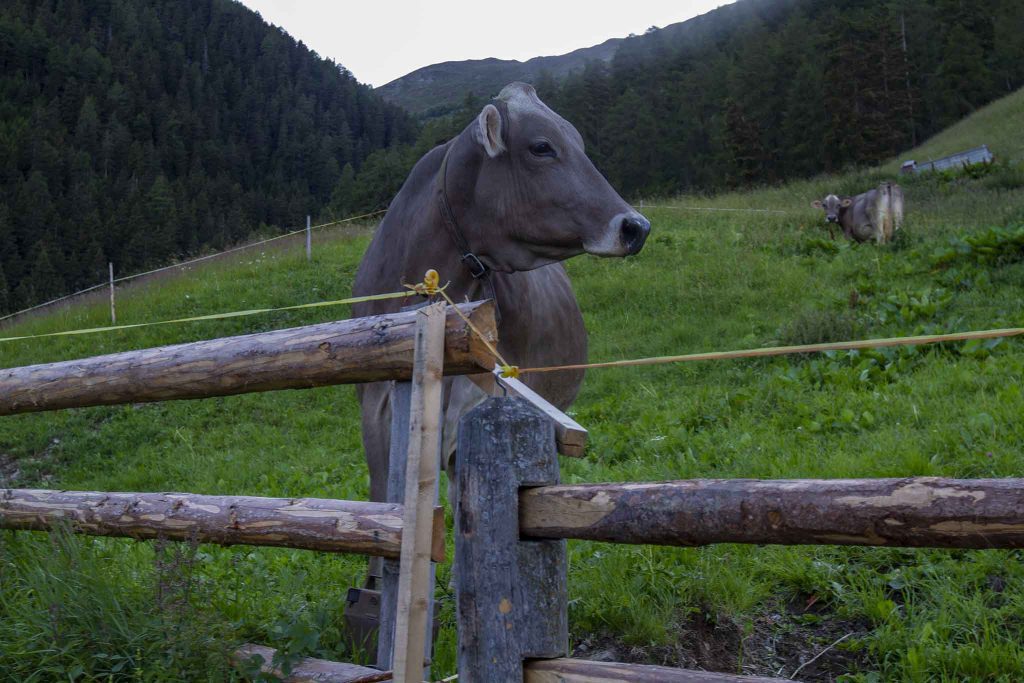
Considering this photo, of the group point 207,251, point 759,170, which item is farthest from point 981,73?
point 207,251

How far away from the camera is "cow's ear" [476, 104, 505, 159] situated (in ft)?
13.7

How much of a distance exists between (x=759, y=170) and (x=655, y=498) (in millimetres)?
52214

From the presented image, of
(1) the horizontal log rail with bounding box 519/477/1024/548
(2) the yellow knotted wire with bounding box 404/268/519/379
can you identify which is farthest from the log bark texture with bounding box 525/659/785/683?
(2) the yellow knotted wire with bounding box 404/268/519/379

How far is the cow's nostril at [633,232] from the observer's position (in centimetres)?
398

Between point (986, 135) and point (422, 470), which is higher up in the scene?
point (986, 135)

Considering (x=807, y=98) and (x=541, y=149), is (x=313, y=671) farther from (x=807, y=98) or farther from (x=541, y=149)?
(x=807, y=98)

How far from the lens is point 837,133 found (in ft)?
157

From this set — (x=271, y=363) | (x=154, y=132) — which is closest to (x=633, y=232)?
(x=271, y=363)

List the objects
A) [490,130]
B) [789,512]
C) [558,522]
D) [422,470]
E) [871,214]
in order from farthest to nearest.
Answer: [871,214]
[490,130]
[422,470]
[558,522]
[789,512]

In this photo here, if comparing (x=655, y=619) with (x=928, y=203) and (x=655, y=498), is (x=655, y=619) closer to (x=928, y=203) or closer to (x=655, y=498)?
(x=655, y=498)

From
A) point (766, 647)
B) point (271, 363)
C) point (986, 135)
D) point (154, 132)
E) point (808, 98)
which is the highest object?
point (154, 132)

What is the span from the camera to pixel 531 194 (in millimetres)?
4254

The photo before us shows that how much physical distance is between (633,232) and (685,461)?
2.28 metres

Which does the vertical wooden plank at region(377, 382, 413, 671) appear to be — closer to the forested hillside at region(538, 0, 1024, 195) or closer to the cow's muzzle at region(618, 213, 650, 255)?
the cow's muzzle at region(618, 213, 650, 255)
